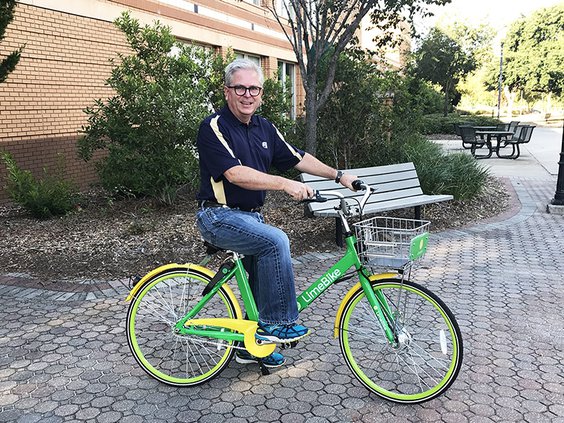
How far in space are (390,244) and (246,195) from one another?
90cm

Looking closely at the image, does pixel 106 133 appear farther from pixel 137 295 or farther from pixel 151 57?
pixel 137 295

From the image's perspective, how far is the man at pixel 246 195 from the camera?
2881 mm

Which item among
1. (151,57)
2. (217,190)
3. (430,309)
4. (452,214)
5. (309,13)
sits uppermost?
(309,13)

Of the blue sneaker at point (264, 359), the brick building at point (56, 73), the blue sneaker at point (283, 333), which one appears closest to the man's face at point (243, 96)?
the blue sneaker at point (283, 333)

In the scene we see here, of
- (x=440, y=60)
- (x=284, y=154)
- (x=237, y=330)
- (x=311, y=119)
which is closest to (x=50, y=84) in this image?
(x=311, y=119)

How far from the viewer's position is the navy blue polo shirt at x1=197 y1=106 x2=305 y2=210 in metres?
2.88

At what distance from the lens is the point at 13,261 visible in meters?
5.88

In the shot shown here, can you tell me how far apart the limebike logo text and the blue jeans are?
140mm

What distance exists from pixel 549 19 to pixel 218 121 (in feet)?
181

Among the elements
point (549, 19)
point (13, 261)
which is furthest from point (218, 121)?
→ point (549, 19)

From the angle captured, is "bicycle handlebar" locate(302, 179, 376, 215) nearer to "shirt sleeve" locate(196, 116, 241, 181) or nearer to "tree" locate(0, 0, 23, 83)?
"shirt sleeve" locate(196, 116, 241, 181)

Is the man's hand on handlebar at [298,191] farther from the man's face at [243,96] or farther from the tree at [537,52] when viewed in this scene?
the tree at [537,52]

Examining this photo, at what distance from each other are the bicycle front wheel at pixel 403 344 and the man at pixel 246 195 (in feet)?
1.25

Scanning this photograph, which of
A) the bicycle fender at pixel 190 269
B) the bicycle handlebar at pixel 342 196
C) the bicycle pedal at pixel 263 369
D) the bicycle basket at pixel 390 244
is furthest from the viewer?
the bicycle pedal at pixel 263 369
